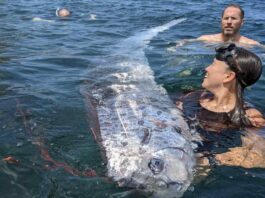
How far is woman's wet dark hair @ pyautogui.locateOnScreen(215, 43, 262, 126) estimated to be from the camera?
4741 mm

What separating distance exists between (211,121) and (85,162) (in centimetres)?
155

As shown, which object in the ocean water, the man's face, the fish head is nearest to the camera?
the fish head

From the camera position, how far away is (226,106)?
5.12 metres

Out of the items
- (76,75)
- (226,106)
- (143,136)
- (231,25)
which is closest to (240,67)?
(226,106)

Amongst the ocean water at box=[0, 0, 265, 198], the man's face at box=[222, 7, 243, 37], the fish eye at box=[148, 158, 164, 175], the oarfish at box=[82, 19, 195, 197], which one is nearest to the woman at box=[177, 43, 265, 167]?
the oarfish at box=[82, 19, 195, 197]

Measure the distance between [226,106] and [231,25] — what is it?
459 cm

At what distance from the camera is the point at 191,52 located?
895 centimetres

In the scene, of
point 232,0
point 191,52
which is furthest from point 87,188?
point 232,0

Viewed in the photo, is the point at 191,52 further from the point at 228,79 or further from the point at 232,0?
the point at 232,0

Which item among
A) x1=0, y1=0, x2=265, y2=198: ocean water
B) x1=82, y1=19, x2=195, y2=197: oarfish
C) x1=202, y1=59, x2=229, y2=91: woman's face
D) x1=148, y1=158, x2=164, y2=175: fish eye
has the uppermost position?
x1=202, y1=59, x2=229, y2=91: woman's face

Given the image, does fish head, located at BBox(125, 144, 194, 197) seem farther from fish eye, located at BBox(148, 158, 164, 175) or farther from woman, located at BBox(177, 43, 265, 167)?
woman, located at BBox(177, 43, 265, 167)

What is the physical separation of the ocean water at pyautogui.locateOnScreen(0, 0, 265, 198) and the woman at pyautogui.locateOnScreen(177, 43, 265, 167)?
0.51 m

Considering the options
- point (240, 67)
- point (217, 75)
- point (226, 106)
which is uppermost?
point (240, 67)

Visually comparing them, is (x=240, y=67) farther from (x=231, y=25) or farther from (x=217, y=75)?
(x=231, y=25)
